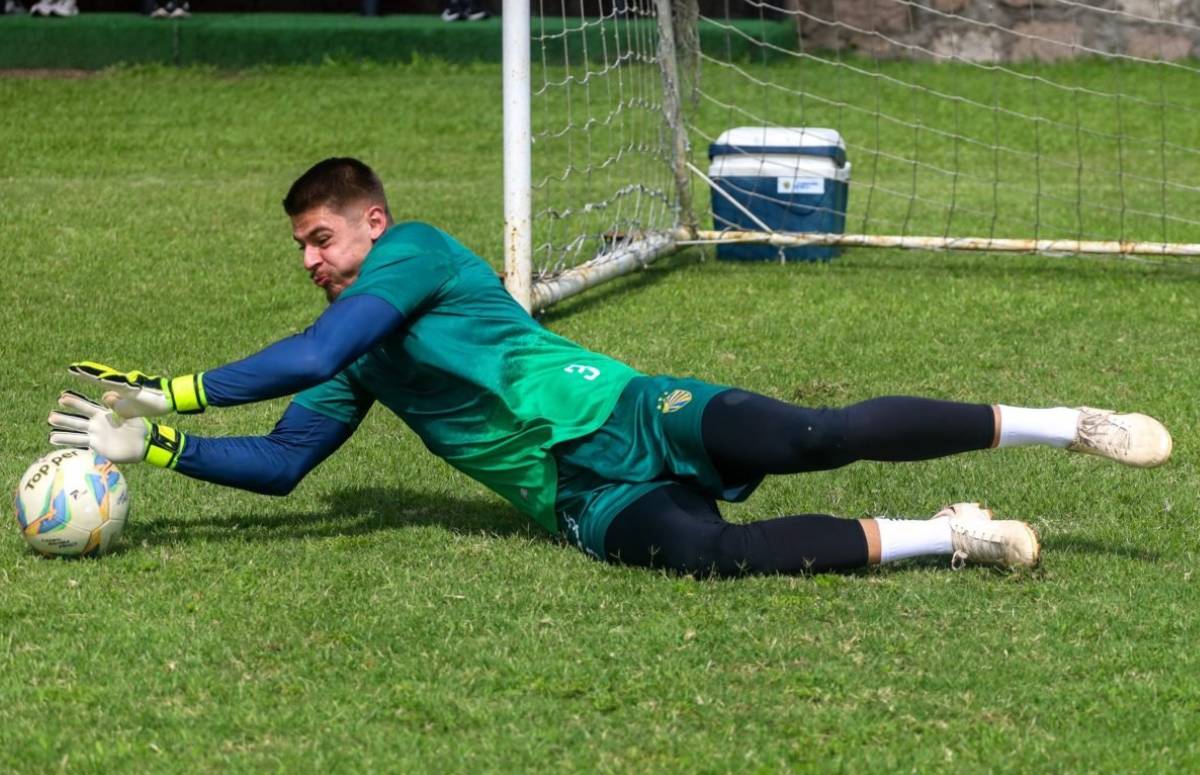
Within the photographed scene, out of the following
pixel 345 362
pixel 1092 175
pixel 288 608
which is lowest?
pixel 1092 175

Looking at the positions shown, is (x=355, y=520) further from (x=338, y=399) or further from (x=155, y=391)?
(x=155, y=391)

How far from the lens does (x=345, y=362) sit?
4.95 metres

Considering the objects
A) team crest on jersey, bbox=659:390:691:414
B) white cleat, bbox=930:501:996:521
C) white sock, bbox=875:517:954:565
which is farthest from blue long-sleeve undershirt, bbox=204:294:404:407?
white cleat, bbox=930:501:996:521

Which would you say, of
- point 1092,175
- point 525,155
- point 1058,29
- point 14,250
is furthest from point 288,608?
point 1058,29

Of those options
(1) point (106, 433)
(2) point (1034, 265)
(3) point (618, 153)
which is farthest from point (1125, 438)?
(3) point (618, 153)

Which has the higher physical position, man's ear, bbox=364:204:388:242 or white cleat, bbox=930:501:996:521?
man's ear, bbox=364:204:388:242

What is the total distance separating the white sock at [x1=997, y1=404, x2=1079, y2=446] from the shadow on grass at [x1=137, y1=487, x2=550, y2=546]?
145cm

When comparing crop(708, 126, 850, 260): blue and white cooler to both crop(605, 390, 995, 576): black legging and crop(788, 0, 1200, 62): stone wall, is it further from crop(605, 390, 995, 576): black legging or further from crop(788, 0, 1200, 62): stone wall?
crop(788, 0, 1200, 62): stone wall

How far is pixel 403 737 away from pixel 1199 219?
956 cm

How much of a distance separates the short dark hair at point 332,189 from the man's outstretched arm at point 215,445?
2.27 feet

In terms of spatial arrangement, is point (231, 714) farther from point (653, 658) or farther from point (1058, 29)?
point (1058, 29)

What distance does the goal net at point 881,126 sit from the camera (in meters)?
10.7

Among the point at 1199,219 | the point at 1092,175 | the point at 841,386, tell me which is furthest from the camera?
the point at 1092,175

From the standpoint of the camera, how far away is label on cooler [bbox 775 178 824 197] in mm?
Result: 10828
